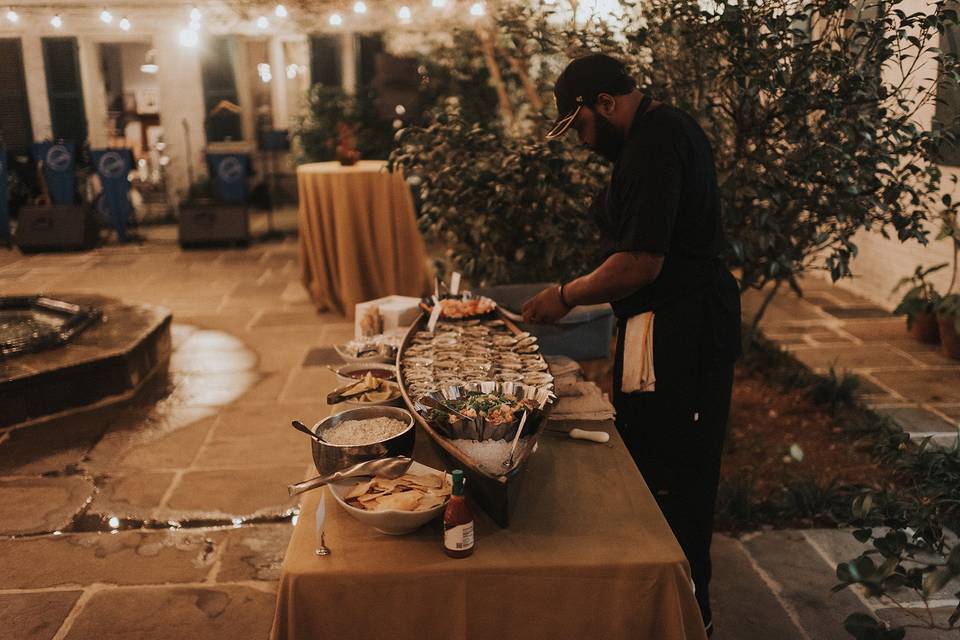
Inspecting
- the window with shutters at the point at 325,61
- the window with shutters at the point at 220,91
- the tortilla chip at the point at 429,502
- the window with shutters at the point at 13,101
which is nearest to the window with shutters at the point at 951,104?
the tortilla chip at the point at 429,502

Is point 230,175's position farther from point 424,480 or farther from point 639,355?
point 424,480

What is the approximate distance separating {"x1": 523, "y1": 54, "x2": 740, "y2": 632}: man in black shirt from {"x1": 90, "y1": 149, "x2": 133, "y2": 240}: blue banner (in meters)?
9.17

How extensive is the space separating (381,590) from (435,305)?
1602 mm

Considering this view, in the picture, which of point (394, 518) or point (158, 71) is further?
point (158, 71)

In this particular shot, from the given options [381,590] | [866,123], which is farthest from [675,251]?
[866,123]

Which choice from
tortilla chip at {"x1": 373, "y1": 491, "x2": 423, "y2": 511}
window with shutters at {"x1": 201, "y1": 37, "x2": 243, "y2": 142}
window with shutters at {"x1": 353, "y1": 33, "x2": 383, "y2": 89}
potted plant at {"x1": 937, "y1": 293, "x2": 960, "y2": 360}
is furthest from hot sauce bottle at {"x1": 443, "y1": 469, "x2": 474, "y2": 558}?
window with shutters at {"x1": 201, "y1": 37, "x2": 243, "y2": 142}

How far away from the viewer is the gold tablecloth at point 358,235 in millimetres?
6629

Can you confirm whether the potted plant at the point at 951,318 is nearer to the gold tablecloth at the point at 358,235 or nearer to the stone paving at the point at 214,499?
the stone paving at the point at 214,499

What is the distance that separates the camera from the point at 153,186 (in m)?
13.0

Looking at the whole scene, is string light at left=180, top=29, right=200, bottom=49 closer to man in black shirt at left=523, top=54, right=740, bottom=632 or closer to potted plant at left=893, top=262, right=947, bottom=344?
potted plant at left=893, top=262, right=947, bottom=344

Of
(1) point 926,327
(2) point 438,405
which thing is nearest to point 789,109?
(2) point 438,405

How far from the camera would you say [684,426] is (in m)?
2.51

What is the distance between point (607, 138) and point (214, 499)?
8.15 feet

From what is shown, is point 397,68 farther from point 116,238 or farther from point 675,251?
point 675,251
